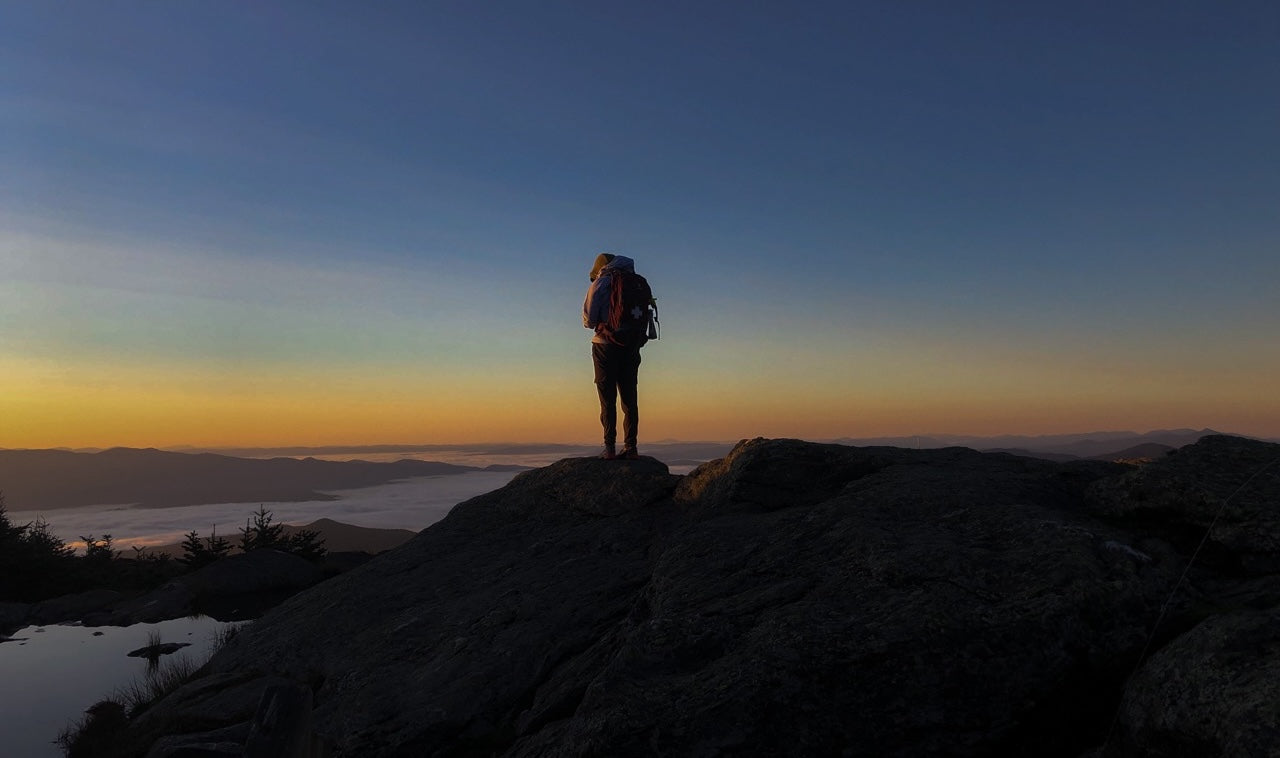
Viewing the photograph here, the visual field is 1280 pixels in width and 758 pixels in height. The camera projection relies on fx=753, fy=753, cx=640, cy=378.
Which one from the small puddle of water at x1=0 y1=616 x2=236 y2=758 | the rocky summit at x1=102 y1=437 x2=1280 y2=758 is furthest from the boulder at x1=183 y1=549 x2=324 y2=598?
the rocky summit at x1=102 y1=437 x2=1280 y2=758

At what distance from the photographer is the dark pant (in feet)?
44.3

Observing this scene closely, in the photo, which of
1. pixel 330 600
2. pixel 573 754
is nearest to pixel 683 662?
pixel 573 754

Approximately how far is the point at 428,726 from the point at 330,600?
4.99 meters

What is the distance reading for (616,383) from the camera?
1373 cm

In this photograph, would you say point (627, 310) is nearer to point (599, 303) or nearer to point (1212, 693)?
point (599, 303)

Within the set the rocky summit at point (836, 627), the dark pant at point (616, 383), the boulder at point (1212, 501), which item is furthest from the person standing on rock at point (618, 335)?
the boulder at point (1212, 501)

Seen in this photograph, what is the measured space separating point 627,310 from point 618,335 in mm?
468

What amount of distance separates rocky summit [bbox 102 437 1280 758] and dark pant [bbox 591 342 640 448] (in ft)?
7.82

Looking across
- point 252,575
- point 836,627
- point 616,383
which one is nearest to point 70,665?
point 252,575

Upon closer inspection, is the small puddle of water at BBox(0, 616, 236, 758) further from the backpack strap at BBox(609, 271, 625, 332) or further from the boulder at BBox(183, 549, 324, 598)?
the backpack strap at BBox(609, 271, 625, 332)

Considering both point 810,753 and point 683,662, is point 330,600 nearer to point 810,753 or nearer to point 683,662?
point 683,662

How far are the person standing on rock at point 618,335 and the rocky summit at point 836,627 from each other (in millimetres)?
2432

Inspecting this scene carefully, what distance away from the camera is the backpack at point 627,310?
13250mm

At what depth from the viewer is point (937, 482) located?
8633mm
